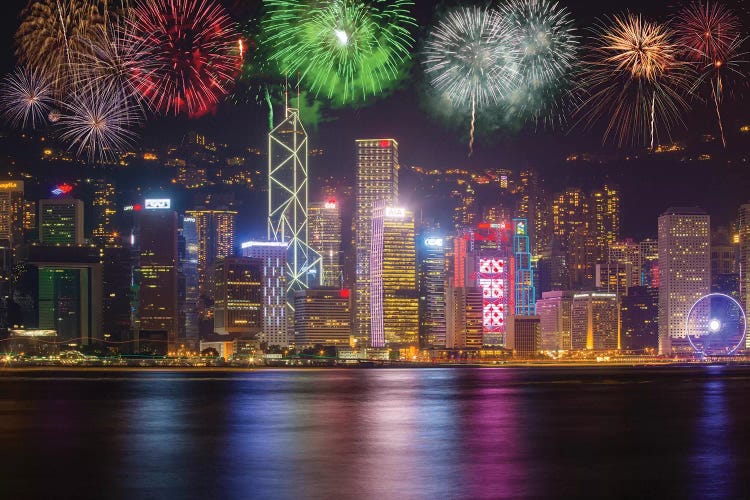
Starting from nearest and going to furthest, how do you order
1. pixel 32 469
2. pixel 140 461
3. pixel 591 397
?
pixel 32 469
pixel 140 461
pixel 591 397

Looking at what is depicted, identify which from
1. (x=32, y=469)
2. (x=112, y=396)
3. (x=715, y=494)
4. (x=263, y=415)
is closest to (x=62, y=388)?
(x=112, y=396)

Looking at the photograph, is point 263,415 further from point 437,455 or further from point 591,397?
point 591,397

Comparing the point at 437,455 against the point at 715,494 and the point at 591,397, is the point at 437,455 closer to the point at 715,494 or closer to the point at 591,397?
the point at 715,494

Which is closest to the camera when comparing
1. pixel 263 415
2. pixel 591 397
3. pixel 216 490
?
pixel 216 490

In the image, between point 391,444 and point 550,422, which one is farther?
point 550,422

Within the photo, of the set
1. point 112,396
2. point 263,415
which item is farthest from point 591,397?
point 112,396

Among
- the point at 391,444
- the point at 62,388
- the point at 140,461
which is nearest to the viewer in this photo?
the point at 140,461
